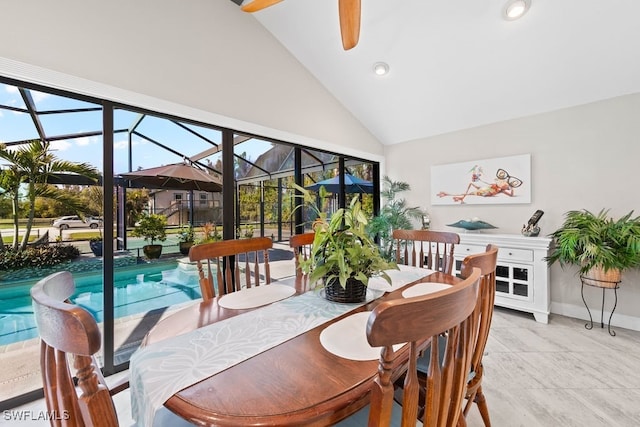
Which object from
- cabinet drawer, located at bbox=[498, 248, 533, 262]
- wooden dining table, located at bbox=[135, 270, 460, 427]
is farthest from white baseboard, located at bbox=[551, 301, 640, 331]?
wooden dining table, located at bbox=[135, 270, 460, 427]

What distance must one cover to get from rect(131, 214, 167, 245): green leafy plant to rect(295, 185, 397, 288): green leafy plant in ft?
5.71

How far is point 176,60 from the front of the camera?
7.77ft

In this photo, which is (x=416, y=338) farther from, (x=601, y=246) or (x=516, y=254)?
(x=516, y=254)

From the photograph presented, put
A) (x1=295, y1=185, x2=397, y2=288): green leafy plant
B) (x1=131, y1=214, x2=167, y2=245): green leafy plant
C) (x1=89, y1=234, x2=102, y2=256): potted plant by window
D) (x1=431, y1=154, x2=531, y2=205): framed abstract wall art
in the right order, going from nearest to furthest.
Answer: (x1=295, y1=185, x2=397, y2=288): green leafy plant
(x1=89, y1=234, x2=102, y2=256): potted plant by window
(x1=131, y1=214, x2=167, y2=245): green leafy plant
(x1=431, y1=154, x2=531, y2=205): framed abstract wall art

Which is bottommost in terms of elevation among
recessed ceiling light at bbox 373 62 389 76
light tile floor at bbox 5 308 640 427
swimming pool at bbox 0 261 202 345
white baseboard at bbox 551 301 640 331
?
light tile floor at bbox 5 308 640 427

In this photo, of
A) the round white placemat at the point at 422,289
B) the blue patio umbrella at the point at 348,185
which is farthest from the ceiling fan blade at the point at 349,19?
the blue patio umbrella at the point at 348,185

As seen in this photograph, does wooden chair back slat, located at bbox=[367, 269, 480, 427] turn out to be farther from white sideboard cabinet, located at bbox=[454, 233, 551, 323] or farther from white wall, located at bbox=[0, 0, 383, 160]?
white sideboard cabinet, located at bbox=[454, 233, 551, 323]

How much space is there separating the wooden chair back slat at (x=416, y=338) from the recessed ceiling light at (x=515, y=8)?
8.84 feet

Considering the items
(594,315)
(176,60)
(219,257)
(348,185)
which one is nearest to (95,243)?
(219,257)

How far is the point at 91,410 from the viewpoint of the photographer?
561 mm

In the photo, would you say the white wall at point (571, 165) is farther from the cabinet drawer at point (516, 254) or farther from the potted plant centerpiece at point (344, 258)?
the potted plant centerpiece at point (344, 258)

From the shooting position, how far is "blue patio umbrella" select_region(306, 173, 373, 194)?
4211mm

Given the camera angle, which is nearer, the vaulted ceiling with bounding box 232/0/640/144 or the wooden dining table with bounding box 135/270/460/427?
the wooden dining table with bounding box 135/270/460/427

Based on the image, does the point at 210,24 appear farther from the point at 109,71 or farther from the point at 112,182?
the point at 112,182
